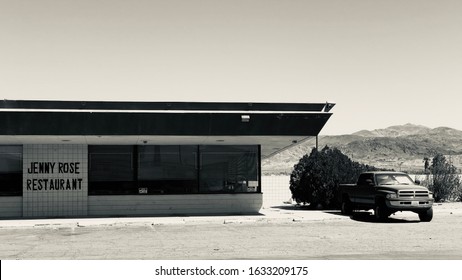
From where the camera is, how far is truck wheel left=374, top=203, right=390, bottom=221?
85.7 feet

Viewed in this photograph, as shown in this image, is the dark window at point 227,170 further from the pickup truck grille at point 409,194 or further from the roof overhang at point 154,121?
the pickup truck grille at point 409,194

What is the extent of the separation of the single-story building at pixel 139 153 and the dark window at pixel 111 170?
44mm

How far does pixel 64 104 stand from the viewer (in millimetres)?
25203

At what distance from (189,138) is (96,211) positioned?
555cm

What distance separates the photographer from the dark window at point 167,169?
2944cm

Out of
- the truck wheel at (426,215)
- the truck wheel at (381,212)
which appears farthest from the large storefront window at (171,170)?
the truck wheel at (426,215)

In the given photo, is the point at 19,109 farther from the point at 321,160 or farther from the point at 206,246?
the point at 321,160

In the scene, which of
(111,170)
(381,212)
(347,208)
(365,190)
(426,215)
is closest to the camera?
(426,215)

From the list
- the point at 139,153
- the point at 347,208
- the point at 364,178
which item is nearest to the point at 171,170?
the point at 139,153

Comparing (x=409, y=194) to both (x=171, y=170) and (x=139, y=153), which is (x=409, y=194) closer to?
(x=171, y=170)

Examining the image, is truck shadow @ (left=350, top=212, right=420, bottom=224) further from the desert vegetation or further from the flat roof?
the desert vegetation

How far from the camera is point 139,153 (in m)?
29.6

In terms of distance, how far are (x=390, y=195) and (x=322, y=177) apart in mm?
7061
